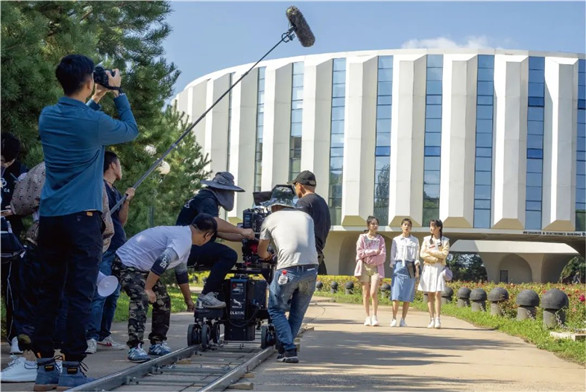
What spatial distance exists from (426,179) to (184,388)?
5113 centimetres

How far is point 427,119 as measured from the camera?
5712 centimetres

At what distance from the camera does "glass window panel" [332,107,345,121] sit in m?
59.0

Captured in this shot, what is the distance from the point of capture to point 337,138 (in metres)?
59.0

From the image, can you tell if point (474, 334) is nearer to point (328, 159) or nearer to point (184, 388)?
point (184, 388)

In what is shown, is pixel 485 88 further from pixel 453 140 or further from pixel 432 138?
pixel 432 138

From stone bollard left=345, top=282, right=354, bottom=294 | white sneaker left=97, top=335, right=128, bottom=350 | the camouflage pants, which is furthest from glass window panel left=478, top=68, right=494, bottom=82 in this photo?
the camouflage pants

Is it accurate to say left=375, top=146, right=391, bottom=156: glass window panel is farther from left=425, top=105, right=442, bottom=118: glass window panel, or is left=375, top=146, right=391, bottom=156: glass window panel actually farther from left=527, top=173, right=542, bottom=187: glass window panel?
left=527, top=173, right=542, bottom=187: glass window panel

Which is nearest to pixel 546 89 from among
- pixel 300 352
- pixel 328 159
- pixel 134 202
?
pixel 328 159

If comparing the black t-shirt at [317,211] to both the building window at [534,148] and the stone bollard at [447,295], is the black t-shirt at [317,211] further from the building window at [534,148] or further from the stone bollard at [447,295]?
the building window at [534,148]

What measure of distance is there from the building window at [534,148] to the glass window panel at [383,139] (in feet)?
28.0

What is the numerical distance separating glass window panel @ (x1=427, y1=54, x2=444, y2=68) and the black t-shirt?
4831cm

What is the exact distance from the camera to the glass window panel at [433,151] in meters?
56.9

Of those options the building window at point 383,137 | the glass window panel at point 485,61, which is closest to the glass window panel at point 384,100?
the building window at point 383,137

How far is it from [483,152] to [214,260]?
48.4 meters
